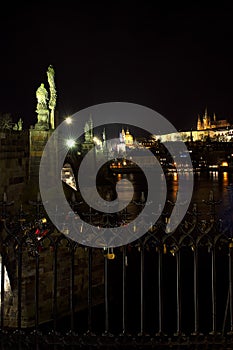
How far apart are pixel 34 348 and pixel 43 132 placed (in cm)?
927

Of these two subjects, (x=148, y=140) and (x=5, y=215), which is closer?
(x=5, y=215)

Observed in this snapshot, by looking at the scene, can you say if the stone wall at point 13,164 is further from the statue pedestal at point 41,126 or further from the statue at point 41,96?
the statue at point 41,96

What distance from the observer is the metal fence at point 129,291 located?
3.55m

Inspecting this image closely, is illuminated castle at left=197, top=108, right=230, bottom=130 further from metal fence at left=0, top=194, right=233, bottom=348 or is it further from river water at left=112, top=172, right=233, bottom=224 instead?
metal fence at left=0, top=194, right=233, bottom=348

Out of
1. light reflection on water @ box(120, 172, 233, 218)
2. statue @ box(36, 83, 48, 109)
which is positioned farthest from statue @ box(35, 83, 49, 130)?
light reflection on water @ box(120, 172, 233, 218)

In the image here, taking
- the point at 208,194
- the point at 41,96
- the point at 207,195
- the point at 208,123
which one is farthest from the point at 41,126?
the point at 208,123

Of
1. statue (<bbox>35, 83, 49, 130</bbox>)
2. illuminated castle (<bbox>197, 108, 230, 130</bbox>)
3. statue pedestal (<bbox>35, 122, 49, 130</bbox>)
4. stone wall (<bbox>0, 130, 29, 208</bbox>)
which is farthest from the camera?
illuminated castle (<bbox>197, 108, 230, 130</bbox>)

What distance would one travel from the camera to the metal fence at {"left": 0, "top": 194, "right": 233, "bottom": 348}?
3.55 meters

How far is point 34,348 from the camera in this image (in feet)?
11.9

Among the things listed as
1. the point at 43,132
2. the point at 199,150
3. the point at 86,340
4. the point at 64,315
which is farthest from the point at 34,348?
the point at 199,150

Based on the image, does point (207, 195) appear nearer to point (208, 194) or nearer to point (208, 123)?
point (208, 194)

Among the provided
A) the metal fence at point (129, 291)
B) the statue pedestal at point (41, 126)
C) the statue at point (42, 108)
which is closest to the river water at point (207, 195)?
the metal fence at point (129, 291)

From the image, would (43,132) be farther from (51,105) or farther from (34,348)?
(34,348)

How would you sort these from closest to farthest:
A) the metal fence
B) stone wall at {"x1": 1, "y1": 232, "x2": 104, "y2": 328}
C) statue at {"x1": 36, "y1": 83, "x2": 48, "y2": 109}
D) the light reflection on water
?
the metal fence → the light reflection on water → stone wall at {"x1": 1, "y1": 232, "x2": 104, "y2": 328} → statue at {"x1": 36, "y1": 83, "x2": 48, "y2": 109}
